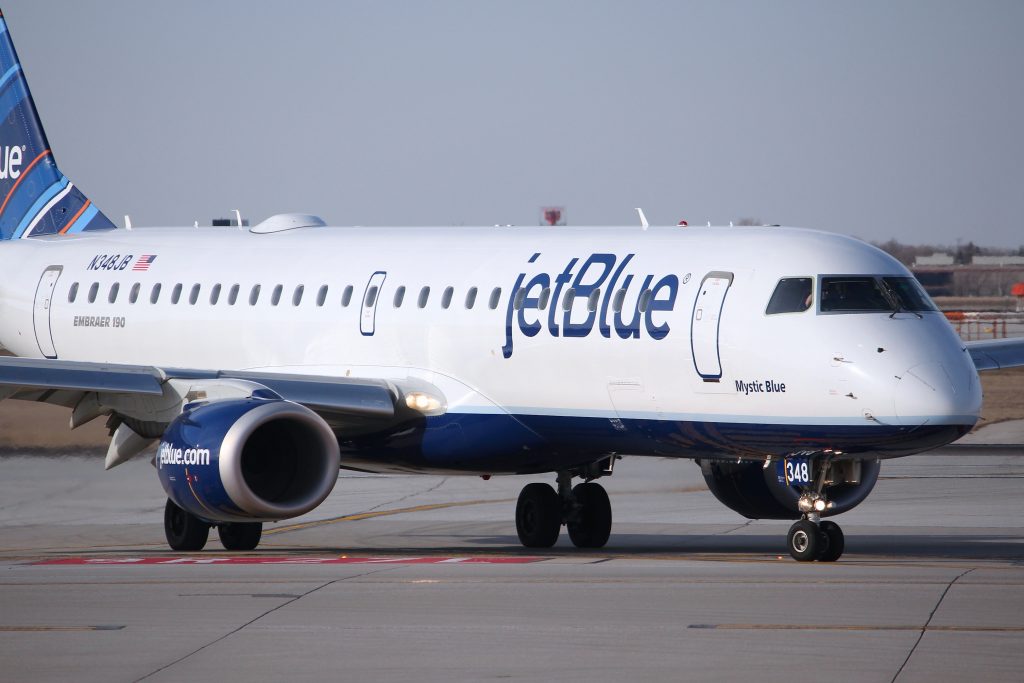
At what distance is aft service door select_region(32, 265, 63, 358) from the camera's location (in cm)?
2711

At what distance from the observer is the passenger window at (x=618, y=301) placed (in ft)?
67.4

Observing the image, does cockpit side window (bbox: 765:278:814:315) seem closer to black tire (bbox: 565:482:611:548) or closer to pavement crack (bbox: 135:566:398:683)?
pavement crack (bbox: 135:566:398:683)

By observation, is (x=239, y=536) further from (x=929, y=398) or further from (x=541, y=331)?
(x=929, y=398)

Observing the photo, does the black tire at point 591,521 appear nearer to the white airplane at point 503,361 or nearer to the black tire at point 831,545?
the white airplane at point 503,361

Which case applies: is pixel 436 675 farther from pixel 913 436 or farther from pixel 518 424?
pixel 518 424

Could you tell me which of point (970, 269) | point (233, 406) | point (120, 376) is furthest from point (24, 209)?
point (970, 269)

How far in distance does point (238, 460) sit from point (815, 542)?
21.5 feet

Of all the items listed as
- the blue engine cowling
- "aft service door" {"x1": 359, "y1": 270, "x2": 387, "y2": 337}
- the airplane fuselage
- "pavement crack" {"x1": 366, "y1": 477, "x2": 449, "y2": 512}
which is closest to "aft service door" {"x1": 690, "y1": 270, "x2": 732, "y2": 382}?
the airplane fuselage

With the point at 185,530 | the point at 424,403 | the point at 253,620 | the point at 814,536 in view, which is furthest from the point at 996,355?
the point at 253,620

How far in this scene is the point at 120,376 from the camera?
21828 millimetres

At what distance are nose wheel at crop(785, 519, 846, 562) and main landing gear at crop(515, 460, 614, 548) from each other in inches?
197

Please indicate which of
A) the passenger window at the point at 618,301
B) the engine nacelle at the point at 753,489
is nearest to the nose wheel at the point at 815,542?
the engine nacelle at the point at 753,489

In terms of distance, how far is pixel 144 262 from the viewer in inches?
1035

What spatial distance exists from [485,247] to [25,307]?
853 centimetres
